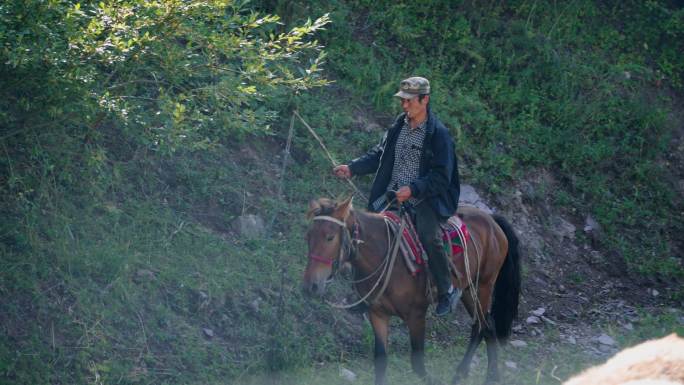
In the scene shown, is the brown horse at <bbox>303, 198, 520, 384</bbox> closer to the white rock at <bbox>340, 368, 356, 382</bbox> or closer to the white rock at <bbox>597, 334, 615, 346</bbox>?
the white rock at <bbox>340, 368, 356, 382</bbox>

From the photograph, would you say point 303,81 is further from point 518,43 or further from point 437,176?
point 518,43

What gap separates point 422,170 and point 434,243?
615 millimetres

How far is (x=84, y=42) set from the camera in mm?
5996

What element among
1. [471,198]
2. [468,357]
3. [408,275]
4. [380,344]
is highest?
[408,275]

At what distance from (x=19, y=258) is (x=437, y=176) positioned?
345 centimetres

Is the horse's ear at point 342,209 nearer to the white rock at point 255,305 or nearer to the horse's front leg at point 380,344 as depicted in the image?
the horse's front leg at point 380,344

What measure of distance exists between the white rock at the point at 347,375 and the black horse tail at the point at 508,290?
1.64 metres

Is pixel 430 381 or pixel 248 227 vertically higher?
pixel 248 227

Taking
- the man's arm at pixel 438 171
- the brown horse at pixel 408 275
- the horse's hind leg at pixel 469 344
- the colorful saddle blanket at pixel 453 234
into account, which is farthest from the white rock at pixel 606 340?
the man's arm at pixel 438 171

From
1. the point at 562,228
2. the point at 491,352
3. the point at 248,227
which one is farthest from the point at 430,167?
the point at 562,228

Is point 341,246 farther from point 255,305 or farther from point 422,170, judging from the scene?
point 255,305

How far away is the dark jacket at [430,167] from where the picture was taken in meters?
7.14

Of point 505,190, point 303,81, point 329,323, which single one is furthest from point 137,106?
point 505,190

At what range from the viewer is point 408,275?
7266 mm
